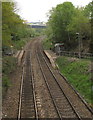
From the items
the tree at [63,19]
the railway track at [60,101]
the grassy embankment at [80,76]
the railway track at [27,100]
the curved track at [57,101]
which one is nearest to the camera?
the railway track at [60,101]

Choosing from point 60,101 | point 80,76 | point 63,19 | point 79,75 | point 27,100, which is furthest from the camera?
point 63,19

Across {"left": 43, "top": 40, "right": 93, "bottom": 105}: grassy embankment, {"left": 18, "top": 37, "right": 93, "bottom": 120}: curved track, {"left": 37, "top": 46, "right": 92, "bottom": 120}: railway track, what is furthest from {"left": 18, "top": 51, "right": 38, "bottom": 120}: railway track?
{"left": 43, "top": 40, "right": 93, "bottom": 105}: grassy embankment

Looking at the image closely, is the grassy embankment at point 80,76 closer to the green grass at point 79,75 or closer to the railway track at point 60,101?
the green grass at point 79,75

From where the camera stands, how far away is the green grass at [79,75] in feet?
58.0

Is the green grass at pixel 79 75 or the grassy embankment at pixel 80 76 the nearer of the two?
the grassy embankment at pixel 80 76

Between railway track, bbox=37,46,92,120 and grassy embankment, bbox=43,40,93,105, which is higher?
grassy embankment, bbox=43,40,93,105

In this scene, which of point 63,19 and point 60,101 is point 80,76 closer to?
point 60,101

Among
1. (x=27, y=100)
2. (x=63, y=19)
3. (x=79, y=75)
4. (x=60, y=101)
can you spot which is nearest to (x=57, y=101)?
(x=60, y=101)

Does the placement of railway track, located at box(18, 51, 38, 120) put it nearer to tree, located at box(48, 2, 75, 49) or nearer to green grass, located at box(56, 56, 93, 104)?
green grass, located at box(56, 56, 93, 104)

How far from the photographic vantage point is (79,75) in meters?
22.5

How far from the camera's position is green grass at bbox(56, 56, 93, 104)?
58.0 ft

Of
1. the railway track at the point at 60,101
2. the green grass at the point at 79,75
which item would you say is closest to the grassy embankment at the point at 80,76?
the green grass at the point at 79,75

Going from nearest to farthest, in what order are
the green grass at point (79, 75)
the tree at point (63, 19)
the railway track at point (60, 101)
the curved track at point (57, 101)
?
the railway track at point (60, 101)
the curved track at point (57, 101)
the green grass at point (79, 75)
the tree at point (63, 19)

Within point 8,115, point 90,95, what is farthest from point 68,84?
point 8,115
